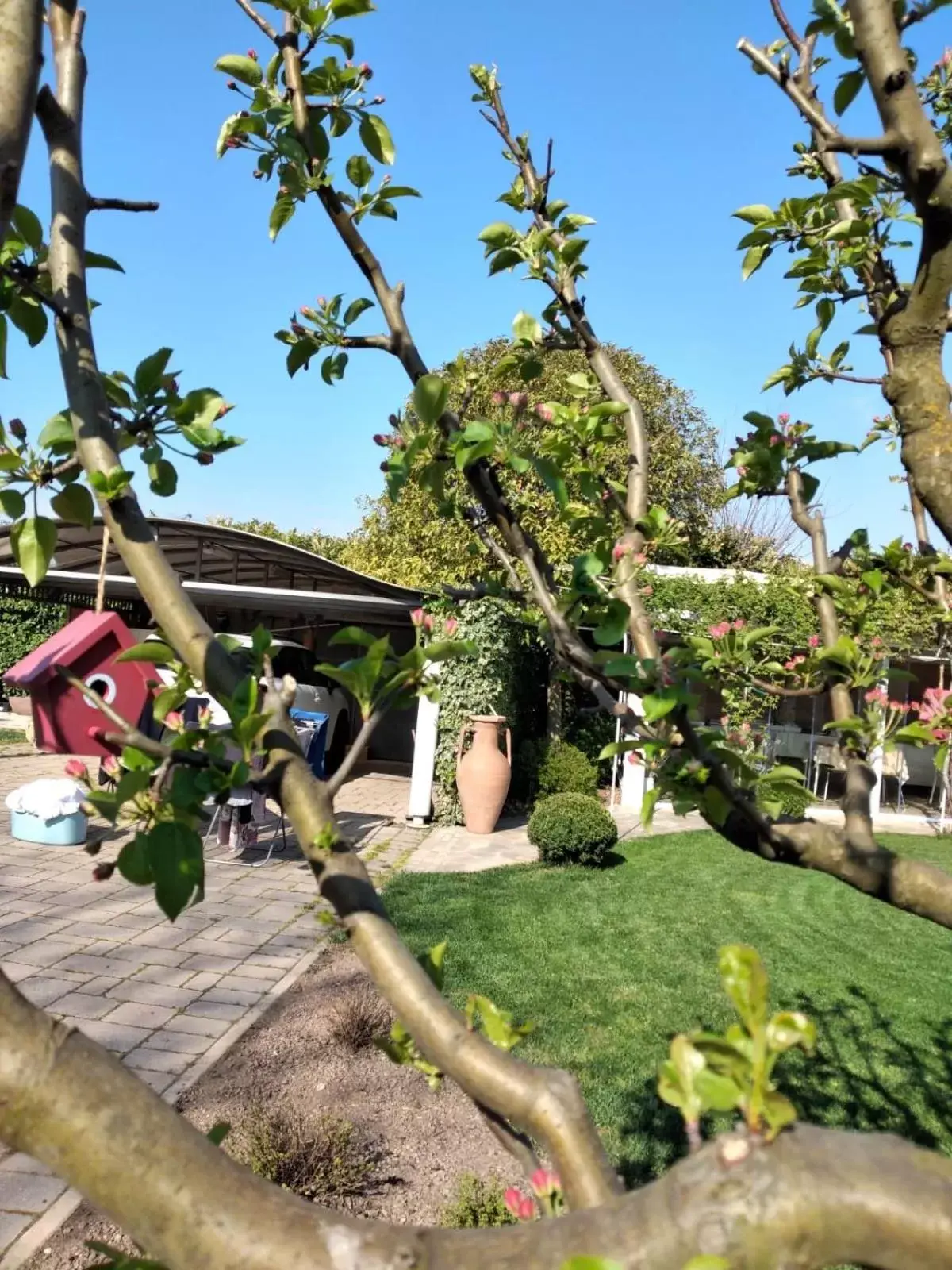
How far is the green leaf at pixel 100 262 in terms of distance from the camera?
1.44 m

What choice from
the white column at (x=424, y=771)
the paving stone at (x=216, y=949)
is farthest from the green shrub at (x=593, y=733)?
the paving stone at (x=216, y=949)

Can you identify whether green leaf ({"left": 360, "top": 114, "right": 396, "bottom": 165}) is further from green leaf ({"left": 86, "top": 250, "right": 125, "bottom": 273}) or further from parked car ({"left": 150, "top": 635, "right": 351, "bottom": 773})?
parked car ({"left": 150, "top": 635, "right": 351, "bottom": 773})

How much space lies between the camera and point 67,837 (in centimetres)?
892

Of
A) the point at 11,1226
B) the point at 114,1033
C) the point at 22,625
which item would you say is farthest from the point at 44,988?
the point at 22,625

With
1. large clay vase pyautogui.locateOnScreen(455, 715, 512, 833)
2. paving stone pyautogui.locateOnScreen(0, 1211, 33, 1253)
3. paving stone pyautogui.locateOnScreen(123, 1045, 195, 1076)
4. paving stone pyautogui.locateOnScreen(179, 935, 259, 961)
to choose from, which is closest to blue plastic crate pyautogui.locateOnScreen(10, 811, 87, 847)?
paving stone pyautogui.locateOnScreen(179, 935, 259, 961)

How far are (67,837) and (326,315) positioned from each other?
851 cm

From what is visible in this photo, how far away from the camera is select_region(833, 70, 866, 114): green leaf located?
67.6 inches

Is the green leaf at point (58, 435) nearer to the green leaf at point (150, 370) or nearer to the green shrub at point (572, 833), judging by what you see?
the green leaf at point (150, 370)

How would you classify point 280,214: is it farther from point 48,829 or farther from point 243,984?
point 48,829

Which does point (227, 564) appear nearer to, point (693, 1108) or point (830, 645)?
point (830, 645)

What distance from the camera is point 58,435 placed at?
1132 mm

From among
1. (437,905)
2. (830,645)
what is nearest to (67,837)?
(437,905)

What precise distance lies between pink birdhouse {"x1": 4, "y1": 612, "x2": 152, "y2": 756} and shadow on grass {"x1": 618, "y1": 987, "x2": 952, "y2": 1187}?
2.97 metres

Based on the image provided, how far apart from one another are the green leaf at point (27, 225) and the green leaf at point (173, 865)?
90 cm
